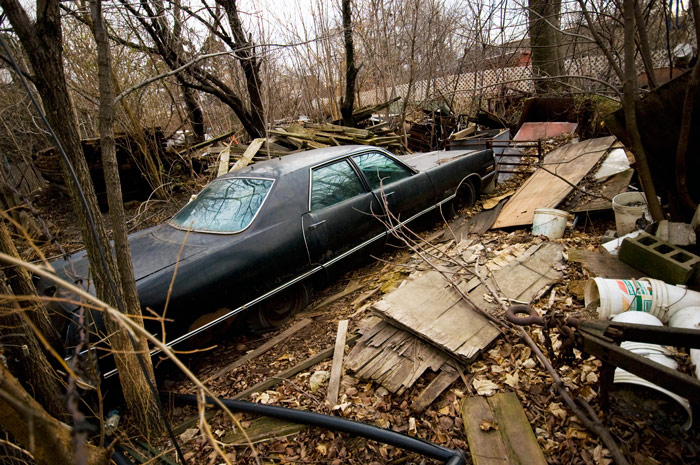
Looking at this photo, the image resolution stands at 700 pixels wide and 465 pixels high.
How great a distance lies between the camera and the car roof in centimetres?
407

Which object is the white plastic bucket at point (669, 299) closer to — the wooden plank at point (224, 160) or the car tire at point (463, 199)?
the car tire at point (463, 199)

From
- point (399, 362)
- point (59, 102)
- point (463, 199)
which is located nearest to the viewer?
point (59, 102)

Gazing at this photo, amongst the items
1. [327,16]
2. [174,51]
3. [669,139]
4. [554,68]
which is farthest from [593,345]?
[327,16]

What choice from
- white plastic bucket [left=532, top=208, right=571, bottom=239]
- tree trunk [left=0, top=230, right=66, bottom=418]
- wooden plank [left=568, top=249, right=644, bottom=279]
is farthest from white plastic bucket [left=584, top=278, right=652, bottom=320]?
tree trunk [left=0, top=230, right=66, bottom=418]

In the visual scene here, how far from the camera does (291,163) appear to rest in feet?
14.0

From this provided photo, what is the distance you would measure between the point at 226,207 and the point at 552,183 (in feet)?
15.3

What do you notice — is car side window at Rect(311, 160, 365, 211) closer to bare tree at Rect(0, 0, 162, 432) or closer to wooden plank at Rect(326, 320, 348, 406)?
wooden plank at Rect(326, 320, 348, 406)

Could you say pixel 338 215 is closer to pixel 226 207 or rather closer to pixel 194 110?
pixel 226 207

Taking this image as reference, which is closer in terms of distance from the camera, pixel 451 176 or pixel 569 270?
pixel 569 270

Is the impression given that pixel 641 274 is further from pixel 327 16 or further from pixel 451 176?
pixel 327 16

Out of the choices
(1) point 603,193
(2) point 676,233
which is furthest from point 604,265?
(1) point 603,193

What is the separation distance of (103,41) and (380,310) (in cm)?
264

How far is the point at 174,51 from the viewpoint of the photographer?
7566mm

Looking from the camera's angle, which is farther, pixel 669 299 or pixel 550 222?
pixel 550 222
